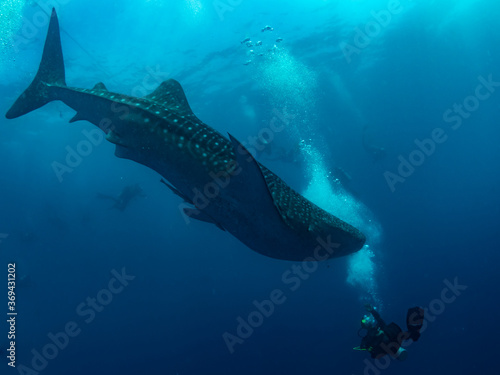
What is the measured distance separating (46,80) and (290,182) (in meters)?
50.8

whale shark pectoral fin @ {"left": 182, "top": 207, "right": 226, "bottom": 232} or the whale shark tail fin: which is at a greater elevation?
the whale shark tail fin

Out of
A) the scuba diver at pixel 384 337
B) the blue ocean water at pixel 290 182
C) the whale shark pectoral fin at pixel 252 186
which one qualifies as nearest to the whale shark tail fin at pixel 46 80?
the whale shark pectoral fin at pixel 252 186

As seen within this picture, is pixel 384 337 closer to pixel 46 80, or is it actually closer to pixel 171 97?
pixel 171 97

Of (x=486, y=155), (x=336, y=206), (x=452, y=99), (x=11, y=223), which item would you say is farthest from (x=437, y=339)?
(x=11, y=223)

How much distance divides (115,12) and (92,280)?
3742 centimetres

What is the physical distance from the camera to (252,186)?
13.0ft

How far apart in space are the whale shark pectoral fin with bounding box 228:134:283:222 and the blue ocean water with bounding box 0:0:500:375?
2270cm

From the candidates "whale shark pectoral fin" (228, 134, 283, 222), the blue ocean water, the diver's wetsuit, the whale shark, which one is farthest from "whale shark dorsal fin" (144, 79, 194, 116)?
the blue ocean water

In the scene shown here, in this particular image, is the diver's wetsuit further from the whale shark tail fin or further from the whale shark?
the whale shark tail fin

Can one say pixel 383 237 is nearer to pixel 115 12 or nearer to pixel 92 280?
pixel 115 12

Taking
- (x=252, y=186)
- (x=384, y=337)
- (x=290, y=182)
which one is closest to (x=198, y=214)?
(x=252, y=186)

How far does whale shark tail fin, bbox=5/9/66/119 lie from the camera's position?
271 inches

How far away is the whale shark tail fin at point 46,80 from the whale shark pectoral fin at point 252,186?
17.3ft

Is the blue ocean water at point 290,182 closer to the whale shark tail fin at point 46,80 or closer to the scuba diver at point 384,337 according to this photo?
the scuba diver at point 384,337
